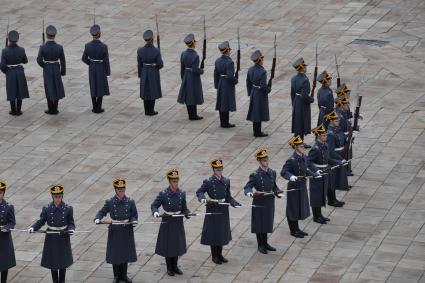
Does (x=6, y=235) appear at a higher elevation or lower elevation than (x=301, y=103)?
lower

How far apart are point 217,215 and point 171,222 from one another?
95 cm

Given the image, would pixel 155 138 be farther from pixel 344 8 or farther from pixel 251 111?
pixel 344 8

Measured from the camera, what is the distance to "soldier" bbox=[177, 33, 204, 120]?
102ft

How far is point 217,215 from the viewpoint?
23672 mm

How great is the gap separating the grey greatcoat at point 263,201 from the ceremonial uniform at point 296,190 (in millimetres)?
638

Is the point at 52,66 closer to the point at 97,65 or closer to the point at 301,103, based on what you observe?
the point at 97,65

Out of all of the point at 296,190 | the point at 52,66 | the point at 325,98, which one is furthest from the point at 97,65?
the point at 296,190

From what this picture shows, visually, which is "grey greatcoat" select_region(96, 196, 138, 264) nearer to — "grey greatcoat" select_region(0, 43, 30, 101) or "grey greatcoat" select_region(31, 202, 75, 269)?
"grey greatcoat" select_region(31, 202, 75, 269)

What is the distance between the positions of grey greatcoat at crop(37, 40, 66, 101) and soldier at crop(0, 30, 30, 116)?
443mm

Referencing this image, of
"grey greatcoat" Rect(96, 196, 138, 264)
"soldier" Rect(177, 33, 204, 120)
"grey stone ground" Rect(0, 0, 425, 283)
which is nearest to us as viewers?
"grey greatcoat" Rect(96, 196, 138, 264)

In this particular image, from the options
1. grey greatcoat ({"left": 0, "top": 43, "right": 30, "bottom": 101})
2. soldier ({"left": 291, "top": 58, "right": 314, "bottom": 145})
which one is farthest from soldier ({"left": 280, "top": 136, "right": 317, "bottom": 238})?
grey greatcoat ({"left": 0, "top": 43, "right": 30, "bottom": 101})

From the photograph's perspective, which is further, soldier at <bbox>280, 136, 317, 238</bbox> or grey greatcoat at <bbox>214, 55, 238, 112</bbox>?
grey greatcoat at <bbox>214, 55, 238, 112</bbox>

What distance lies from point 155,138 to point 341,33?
9546 mm

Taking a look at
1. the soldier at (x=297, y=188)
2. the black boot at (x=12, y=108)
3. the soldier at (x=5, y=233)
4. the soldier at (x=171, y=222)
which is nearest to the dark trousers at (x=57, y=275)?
the soldier at (x=5, y=233)
